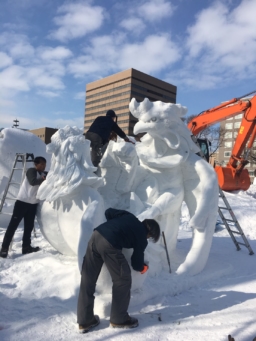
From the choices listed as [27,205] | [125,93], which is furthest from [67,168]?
[125,93]

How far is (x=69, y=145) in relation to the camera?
378cm

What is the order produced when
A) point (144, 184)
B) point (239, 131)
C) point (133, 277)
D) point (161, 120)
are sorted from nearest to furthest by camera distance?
point (133, 277)
point (161, 120)
point (144, 184)
point (239, 131)

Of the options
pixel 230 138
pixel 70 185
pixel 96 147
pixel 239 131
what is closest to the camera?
pixel 70 185

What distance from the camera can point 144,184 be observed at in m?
4.34

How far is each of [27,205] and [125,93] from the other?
34.1 m

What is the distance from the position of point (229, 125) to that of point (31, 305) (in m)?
48.2

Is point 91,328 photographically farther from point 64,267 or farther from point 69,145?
point 69,145

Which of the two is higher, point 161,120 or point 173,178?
point 161,120

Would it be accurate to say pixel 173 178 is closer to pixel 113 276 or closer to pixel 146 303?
pixel 146 303

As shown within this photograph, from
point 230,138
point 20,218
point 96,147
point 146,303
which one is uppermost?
point 230,138

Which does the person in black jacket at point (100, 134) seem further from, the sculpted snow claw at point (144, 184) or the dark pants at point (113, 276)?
the dark pants at point (113, 276)

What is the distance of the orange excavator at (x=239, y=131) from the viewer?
9773 mm

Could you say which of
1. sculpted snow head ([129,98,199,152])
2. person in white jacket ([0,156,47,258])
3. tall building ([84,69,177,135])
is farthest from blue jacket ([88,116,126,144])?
tall building ([84,69,177,135])

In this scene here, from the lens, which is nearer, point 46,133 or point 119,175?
point 119,175
